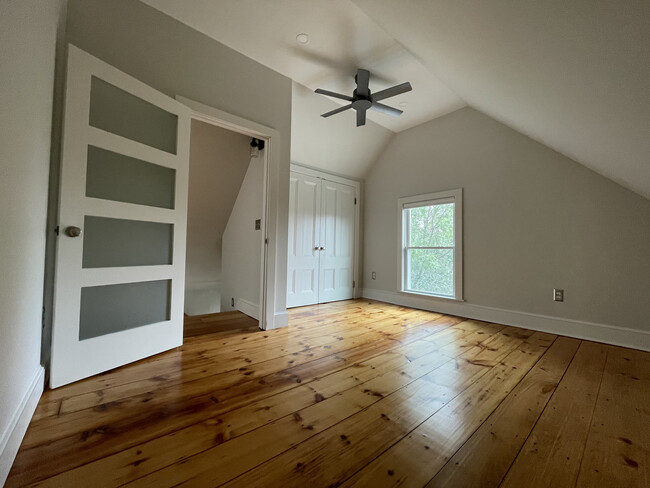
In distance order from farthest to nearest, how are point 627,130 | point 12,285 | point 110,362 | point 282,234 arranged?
point 282,234
point 110,362
point 627,130
point 12,285

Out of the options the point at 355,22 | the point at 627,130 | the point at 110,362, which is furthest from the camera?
the point at 355,22

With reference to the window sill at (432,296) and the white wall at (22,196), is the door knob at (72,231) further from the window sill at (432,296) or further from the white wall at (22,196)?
the window sill at (432,296)

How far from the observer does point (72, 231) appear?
1.53 metres

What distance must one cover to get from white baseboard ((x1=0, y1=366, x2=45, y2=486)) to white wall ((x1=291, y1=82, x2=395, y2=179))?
A: 10.6 feet

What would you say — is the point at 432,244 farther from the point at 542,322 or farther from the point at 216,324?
the point at 216,324

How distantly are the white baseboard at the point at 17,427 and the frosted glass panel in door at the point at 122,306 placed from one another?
336 mm

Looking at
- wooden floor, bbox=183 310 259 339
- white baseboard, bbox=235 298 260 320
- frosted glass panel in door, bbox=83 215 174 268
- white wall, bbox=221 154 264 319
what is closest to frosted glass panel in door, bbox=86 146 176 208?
frosted glass panel in door, bbox=83 215 174 268

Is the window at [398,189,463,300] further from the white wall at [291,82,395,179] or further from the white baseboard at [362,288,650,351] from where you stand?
the white wall at [291,82,395,179]

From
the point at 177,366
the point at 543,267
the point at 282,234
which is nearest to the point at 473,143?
the point at 543,267

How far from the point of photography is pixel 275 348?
7.10ft

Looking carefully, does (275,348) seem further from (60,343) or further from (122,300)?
(60,343)

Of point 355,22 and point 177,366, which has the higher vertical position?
point 355,22

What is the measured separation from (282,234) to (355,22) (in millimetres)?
1914

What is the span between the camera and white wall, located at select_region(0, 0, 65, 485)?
0.92 m
